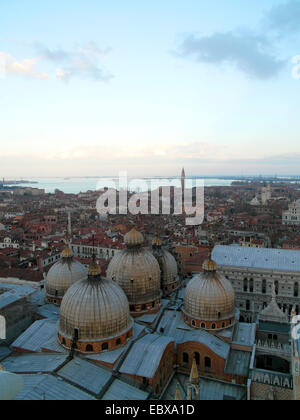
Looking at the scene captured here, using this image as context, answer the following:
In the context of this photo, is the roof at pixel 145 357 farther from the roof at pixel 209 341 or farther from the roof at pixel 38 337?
the roof at pixel 38 337

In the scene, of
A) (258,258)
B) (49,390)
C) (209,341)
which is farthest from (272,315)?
(49,390)

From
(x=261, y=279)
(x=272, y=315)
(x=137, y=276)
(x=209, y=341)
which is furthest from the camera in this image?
(x=261, y=279)

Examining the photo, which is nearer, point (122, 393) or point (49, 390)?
point (49, 390)

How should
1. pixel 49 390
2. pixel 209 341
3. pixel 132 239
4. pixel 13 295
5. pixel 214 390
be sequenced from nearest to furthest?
pixel 49 390 < pixel 214 390 < pixel 209 341 < pixel 132 239 < pixel 13 295

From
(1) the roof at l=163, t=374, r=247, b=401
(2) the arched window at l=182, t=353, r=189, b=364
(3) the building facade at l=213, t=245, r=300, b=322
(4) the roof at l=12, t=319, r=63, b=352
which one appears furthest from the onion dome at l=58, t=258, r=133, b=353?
(3) the building facade at l=213, t=245, r=300, b=322

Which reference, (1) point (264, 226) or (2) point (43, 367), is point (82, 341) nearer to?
(2) point (43, 367)

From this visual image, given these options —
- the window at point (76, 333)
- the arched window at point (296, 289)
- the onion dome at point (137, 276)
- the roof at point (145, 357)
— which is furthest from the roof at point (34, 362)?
the arched window at point (296, 289)

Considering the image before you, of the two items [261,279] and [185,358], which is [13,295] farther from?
[261,279]
